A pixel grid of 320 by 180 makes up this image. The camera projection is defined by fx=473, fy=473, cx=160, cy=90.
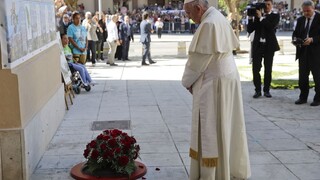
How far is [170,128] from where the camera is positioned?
7.64 meters

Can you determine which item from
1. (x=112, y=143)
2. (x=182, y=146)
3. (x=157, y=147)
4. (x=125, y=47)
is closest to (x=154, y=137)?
(x=157, y=147)

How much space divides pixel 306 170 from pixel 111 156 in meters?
2.29

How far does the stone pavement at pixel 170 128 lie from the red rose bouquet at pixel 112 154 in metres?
0.36

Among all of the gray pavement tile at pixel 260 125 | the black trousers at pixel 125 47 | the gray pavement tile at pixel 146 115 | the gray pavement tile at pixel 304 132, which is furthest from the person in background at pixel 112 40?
the gray pavement tile at pixel 304 132

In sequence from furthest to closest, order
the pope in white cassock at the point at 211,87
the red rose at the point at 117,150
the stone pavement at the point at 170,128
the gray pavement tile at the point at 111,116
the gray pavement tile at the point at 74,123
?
1. the gray pavement tile at the point at 111,116
2. the gray pavement tile at the point at 74,123
3. the stone pavement at the point at 170,128
4. the red rose at the point at 117,150
5. the pope in white cassock at the point at 211,87

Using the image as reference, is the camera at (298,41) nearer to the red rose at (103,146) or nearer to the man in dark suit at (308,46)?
the man in dark suit at (308,46)

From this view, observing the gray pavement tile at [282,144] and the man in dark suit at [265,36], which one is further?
the man in dark suit at [265,36]

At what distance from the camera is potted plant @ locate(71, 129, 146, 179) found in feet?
16.5

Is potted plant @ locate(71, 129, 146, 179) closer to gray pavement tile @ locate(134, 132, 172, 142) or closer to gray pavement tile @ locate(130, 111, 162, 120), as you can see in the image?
gray pavement tile @ locate(134, 132, 172, 142)

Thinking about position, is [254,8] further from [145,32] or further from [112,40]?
[112,40]

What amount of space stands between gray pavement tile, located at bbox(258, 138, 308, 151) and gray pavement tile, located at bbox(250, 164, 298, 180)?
762 millimetres

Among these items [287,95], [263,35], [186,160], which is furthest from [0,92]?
[287,95]

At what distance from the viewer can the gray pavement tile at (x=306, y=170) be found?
17.4 ft

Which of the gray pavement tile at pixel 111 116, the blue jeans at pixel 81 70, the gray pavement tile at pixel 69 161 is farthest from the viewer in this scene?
the blue jeans at pixel 81 70
